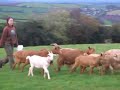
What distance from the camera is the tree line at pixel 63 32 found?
4431 centimetres

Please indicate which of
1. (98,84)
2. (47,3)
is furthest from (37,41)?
(47,3)

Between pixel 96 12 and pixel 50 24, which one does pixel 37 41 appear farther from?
pixel 96 12

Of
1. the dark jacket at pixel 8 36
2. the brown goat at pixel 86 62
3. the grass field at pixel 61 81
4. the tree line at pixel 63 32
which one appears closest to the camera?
the grass field at pixel 61 81

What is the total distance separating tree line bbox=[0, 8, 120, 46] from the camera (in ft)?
145

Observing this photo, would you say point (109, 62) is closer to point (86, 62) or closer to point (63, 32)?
point (86, 62)

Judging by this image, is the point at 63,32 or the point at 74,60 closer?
the point at 74,60

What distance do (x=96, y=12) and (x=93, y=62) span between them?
5249cm

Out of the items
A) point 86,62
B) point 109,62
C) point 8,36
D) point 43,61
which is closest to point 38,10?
point 8,36

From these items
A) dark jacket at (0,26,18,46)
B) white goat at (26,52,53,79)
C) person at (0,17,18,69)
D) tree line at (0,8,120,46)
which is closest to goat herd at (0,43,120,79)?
white goat at (26,52,53,79)

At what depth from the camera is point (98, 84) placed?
12.7 m

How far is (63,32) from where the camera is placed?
51.1 meters

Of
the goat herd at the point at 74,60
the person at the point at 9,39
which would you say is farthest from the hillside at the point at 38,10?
the goat herd at the point at 74,60

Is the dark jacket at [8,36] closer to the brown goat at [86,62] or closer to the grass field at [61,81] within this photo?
the grass field at [61,81]

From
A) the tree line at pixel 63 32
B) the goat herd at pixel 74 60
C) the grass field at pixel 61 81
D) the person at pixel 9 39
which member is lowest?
the tree line at pixel 63 32
